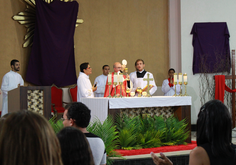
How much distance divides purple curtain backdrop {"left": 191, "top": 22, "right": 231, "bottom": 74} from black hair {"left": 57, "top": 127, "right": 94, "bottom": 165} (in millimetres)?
7373

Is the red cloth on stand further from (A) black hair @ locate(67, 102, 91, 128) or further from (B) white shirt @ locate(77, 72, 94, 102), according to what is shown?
(A) black hair @ locate(67, 102, 91, 128)

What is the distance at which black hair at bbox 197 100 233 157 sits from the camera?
1698 millimetres

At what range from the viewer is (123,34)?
29.1 ft

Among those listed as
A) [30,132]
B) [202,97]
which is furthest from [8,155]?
[202,97]

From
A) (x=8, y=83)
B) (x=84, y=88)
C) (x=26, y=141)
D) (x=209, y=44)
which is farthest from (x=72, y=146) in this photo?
(x=209, y=44)

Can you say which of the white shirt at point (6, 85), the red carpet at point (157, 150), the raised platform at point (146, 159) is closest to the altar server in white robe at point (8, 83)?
the white shirt at point (6, 85)

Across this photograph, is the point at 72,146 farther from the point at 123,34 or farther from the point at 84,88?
the point at 123,34

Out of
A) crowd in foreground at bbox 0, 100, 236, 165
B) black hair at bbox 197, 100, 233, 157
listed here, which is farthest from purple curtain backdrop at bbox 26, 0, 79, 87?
black hair at bbox 197, 100, 233, 157

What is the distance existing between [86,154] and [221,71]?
7.52 meters

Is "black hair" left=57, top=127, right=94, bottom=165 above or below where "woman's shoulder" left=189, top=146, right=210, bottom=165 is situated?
above

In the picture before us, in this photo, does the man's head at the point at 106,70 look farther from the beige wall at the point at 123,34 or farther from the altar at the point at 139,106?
the altar at the point at 139,106

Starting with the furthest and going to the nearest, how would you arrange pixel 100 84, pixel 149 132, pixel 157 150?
pixel 100 84, pixel 149 132, pixel 157 150

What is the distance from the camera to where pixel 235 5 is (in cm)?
847

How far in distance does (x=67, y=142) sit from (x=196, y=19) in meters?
Answer: 7.82
